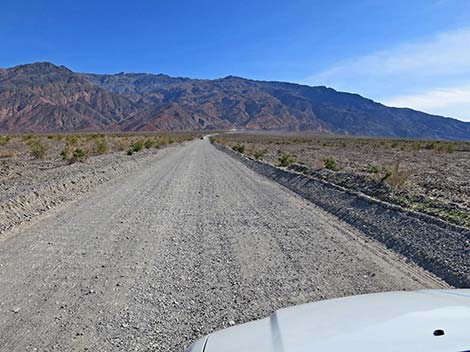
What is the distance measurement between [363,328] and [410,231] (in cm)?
685

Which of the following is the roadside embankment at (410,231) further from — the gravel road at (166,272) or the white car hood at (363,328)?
the white car hood at (363,328)

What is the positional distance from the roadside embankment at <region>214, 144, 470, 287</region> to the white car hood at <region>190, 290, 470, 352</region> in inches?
153

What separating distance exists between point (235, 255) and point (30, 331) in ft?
11.6

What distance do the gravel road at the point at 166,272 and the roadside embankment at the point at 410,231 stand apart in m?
0.35

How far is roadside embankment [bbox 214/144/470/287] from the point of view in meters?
6.41

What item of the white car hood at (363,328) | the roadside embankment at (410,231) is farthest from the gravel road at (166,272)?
the white car hood at (363,328)

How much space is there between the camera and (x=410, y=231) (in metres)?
8.32

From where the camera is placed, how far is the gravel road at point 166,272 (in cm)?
443

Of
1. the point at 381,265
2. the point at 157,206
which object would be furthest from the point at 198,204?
the point at 381,265

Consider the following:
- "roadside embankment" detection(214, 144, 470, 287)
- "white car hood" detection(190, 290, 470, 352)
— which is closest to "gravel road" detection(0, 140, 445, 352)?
"roadside embankment" detection(214, 144, 470, 287)

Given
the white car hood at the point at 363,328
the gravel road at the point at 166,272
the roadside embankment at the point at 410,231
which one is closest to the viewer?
the white car hood at the point at 363,328

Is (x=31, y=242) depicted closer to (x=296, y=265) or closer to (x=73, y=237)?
(x=73, y=237)

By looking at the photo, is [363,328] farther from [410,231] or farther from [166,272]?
[410,231]

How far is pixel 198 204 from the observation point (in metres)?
12.1
